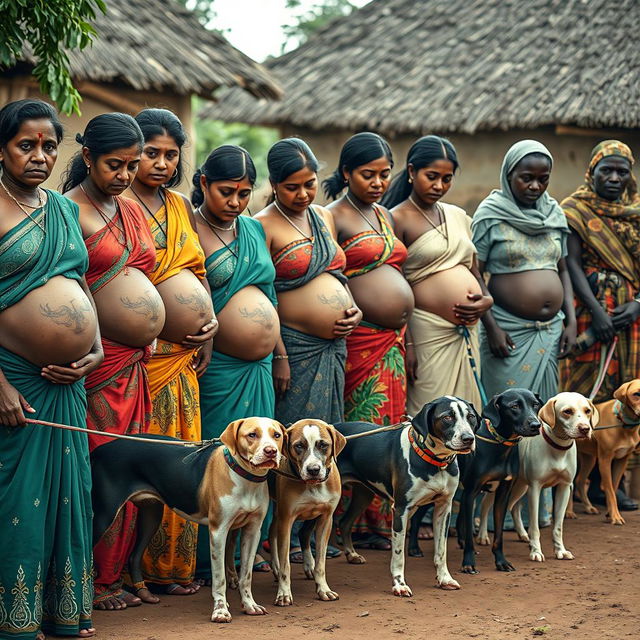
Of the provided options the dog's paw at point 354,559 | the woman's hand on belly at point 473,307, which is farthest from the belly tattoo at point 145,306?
the woman's hand on belly at point 473,307

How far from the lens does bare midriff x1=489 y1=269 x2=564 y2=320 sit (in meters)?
7.38

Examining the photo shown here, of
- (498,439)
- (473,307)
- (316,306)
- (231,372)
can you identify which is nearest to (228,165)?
(316,306)

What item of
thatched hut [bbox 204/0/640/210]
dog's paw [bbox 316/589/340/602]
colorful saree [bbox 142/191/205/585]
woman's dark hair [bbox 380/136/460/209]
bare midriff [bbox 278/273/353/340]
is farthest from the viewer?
thatched hut [bbox 204/0/640/210]

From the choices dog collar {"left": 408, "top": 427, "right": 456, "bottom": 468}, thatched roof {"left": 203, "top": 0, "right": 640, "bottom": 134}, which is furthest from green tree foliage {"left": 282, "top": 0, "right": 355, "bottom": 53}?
dog collar {"left": 408, "top": 427, "right": 456, "bottom": 468}

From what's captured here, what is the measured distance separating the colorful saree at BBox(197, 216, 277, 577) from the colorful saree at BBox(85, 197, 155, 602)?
0.63m

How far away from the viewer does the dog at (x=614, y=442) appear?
24.5 ft

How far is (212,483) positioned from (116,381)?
0.71m

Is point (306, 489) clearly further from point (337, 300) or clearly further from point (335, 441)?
point (337, 300)

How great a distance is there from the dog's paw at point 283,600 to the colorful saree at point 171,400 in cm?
55

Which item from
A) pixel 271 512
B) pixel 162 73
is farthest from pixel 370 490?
pixel 162 73

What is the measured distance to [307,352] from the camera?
6.50m

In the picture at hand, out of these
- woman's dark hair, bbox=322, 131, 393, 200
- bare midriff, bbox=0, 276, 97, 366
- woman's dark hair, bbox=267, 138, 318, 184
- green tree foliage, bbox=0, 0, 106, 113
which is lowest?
bare midriff, bbox=0, 276, 97, 366

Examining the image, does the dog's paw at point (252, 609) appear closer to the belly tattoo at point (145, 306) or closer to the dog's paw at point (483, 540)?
the belly tattoo at point (145, 306)

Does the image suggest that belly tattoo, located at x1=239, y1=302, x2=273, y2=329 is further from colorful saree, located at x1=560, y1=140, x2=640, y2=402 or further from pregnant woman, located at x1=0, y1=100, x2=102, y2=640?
colorful saree, located at x1=560, y1=140, x2=640, y2=402
